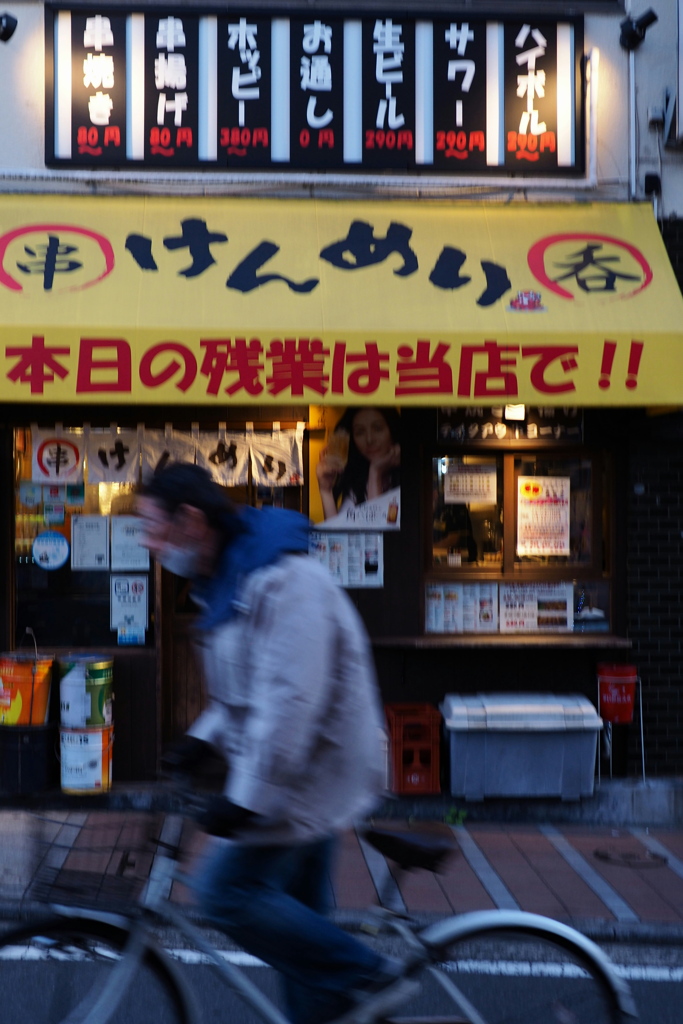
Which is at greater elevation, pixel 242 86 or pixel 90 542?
pixel 242 86

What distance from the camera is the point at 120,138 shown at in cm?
792

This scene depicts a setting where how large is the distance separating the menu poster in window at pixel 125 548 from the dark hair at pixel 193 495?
16.8ft

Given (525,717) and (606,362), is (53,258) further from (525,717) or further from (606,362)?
(525,717)

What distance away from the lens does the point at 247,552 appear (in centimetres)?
300

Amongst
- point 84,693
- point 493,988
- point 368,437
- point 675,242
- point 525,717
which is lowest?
point 493,988

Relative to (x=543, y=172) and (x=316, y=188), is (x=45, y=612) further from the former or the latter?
(x=543, y=172)

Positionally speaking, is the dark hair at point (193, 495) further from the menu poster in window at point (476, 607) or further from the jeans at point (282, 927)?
the menu poster in window at point (476, 607)

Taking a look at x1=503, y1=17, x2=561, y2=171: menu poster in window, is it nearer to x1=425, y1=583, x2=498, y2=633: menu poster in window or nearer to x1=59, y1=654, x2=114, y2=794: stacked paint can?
x1=425, y1=583, x2=498, y2=633: menu poster in window

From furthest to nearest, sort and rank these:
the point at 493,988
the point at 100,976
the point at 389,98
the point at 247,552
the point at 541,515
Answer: the point at 541,515, the point at 389,98, the point at 493,988, the point at 100,976, the point at 247,552

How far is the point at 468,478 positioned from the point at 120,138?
373 cm

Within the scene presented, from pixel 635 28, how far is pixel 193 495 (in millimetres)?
6665

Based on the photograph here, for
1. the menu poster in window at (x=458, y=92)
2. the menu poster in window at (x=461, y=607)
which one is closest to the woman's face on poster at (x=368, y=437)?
the menu poster in window at (x=461, y=607)

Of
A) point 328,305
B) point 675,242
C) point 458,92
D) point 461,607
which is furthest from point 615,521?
point 458,92

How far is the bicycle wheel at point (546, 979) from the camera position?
3184 mm
